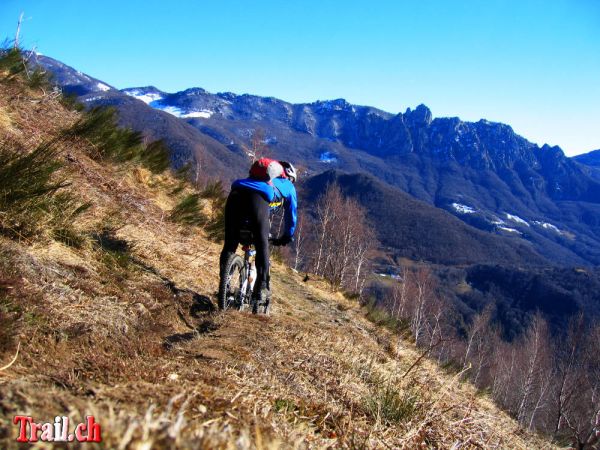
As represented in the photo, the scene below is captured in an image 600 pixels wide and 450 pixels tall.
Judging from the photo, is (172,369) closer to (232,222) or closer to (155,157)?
(232,222)

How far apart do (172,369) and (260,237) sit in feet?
7.22

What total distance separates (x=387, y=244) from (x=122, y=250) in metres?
167

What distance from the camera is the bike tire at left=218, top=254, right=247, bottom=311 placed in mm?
4375

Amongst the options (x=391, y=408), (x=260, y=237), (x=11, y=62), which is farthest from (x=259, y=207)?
(x=11, y=62)

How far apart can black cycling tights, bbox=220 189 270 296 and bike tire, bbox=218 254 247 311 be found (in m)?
0.08

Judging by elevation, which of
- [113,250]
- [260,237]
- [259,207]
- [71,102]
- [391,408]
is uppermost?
[71,102]

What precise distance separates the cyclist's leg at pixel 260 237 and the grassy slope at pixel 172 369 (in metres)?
0.42

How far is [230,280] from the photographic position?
4.54m

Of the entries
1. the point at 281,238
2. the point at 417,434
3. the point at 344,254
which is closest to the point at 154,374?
the point at 417,434

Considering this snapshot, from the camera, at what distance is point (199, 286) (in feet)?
16.8

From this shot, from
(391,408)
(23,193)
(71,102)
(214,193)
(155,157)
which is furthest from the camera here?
(214,193)

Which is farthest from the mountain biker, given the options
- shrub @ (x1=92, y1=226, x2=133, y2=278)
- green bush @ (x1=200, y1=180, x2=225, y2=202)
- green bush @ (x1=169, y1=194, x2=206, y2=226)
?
green bush @ (x1=200, y1=180, x2=225, y2=202)

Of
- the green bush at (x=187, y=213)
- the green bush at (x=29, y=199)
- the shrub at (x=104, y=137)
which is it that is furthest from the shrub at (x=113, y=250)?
the shrub at (x=104, y=137)

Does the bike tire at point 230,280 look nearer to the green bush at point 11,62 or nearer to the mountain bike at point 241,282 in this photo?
the mountain bike at point 241,282
